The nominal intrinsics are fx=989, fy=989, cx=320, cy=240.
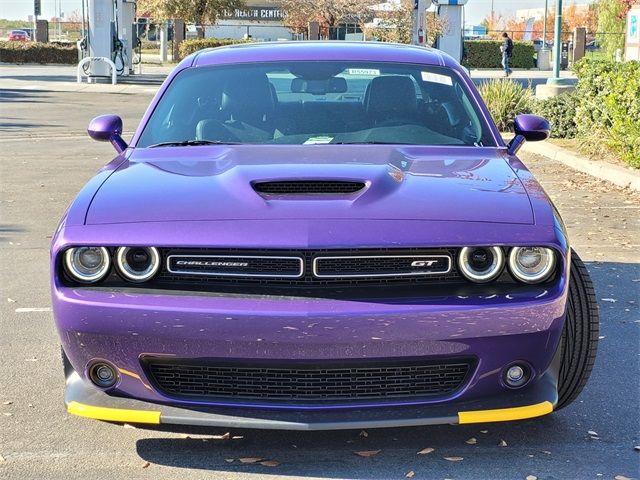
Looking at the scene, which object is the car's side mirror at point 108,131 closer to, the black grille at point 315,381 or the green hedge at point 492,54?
the black grille at point 315,381

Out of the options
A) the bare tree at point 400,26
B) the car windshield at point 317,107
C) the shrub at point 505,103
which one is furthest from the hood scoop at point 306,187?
the bare tree at point 400,26

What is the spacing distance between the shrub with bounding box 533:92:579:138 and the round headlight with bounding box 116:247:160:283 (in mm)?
12882

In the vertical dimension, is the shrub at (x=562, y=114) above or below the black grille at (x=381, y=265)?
below

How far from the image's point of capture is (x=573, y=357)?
4020 mm

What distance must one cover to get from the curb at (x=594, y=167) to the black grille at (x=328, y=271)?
26.1 ft

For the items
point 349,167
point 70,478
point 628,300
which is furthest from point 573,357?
point 628,300

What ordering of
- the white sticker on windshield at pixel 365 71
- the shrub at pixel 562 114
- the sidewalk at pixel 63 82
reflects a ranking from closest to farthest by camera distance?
the white sticker on windshield at pixel 365 71 < the shrub at pixel 562 114 < the sidewalk at pixel 63 82

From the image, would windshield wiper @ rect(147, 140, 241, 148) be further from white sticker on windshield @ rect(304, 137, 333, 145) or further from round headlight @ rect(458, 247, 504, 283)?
round headlight @ rect(458, 247, 504, 283)

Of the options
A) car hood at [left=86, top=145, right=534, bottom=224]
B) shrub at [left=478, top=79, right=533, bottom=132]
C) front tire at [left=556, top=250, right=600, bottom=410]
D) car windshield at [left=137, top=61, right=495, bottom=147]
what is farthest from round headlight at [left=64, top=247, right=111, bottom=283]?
shrub at [left=478, top=79, right=533, bottom=132]

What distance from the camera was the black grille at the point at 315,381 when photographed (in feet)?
11.7

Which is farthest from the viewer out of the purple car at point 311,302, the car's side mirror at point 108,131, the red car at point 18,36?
the red car at point 18,36

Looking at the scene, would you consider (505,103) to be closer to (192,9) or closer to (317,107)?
(317,107)

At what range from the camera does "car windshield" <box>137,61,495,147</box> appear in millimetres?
4957

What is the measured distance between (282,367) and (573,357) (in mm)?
1264
